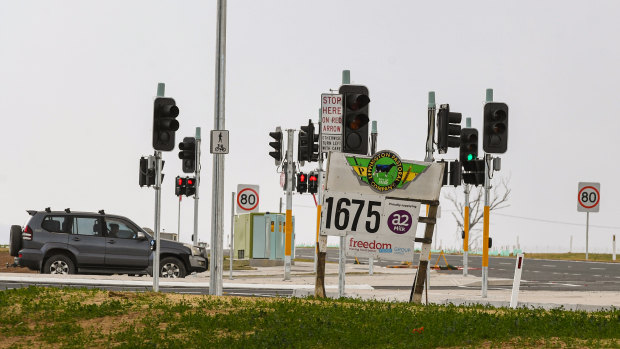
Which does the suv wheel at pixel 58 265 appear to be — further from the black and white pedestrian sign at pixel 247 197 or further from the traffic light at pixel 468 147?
the traffic light at pixel 468 147

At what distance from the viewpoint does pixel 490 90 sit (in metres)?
21.0

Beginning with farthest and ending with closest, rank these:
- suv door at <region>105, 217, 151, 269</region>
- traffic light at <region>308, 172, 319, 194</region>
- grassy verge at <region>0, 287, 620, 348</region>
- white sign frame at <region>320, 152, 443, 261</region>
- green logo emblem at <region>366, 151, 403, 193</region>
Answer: traffic light at <region>308, 172, 319, 194</region> < suv door at <region>105, 217, 151, 269</region> < green logo emblem at <region>366, 151, 403, 193</region> < white sign frame at <region>320, 152, 443, 261</region> < grassy verge at <region>0, 287, 620, 348</region>

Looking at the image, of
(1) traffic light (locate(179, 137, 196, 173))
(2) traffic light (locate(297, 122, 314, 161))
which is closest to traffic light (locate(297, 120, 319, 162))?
(2) traffic light (locate(297, 122, 314, 161))

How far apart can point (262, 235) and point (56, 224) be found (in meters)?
14.3

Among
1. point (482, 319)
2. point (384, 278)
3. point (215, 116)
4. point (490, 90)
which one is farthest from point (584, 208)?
point (482, 319)

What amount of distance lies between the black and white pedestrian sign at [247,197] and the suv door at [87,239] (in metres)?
3.91

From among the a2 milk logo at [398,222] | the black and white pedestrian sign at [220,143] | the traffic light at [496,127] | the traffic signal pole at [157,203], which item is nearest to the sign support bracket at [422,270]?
the a2 milk logo at [398,222]

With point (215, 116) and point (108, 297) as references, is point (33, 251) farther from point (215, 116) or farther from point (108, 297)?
point (108, 297)

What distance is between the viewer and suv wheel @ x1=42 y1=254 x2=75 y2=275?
2727cm

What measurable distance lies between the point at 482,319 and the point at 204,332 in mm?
3722

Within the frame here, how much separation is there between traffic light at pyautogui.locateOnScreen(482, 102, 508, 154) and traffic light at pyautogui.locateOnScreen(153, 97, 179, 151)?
245 inches

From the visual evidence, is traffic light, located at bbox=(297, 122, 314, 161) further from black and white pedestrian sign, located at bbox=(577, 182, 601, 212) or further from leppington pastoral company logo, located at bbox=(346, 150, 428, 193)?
black and white pedestrian sign, located at bbox=(577, 182, 601, 212)

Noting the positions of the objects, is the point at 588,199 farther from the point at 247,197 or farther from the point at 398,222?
the point at 398,222

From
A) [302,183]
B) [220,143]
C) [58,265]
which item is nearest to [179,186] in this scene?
[302,183]
